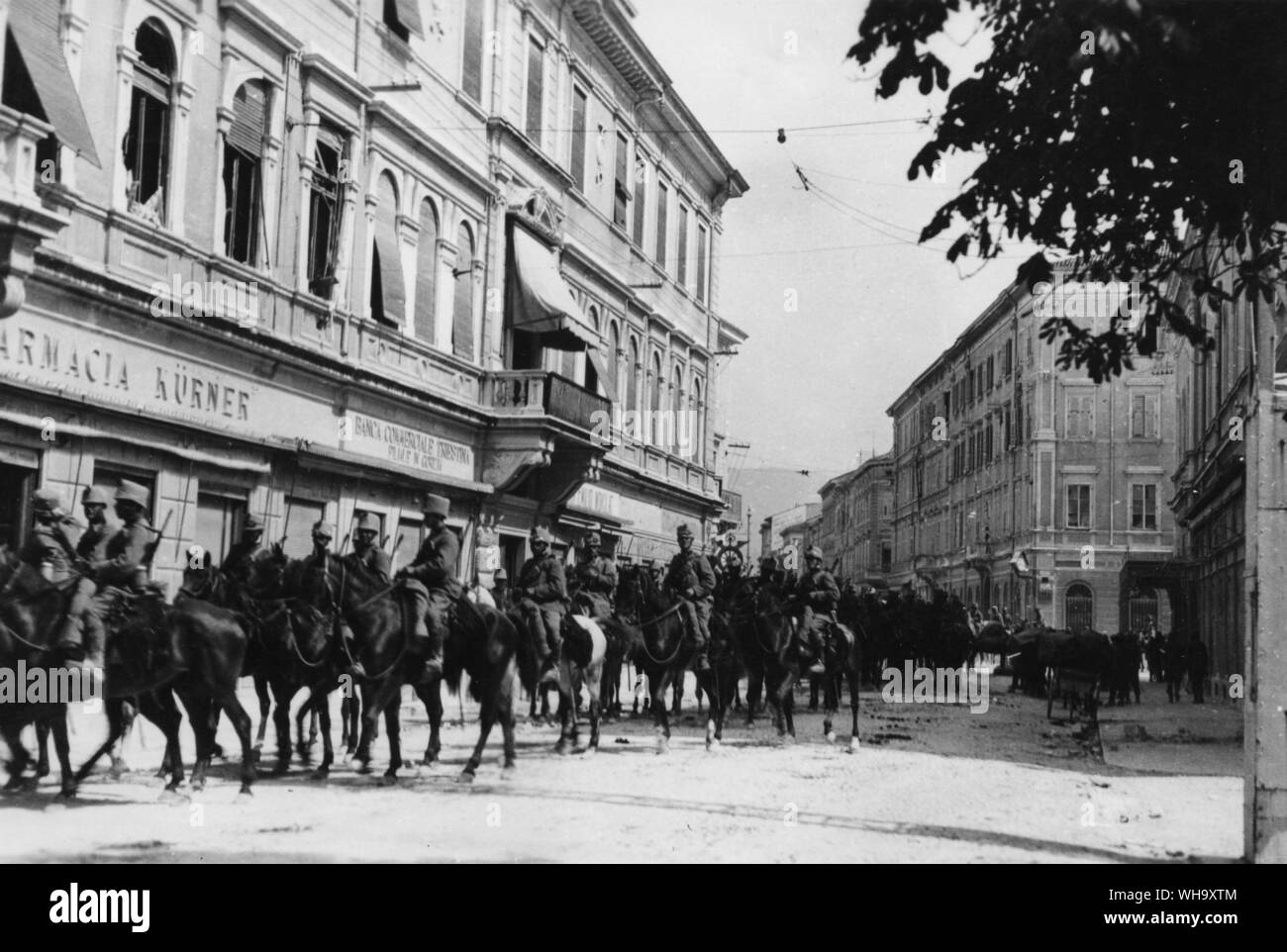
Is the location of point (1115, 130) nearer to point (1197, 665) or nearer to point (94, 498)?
point (94, 498)

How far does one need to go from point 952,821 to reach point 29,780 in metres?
7.19

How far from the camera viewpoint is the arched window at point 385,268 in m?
20.4

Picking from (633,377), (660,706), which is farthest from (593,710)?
(633,377)

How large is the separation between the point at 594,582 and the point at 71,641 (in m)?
7.42

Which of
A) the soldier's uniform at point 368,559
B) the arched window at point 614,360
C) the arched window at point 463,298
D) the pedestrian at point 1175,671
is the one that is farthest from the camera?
the arched window at point 614,360

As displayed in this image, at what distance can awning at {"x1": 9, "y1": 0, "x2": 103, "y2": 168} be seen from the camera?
41.6ft

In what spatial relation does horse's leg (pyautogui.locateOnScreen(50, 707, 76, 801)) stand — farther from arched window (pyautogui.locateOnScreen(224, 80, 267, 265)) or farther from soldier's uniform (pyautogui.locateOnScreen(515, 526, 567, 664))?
arched window (pyautogui.locateOnScreen(224, 80, 267, 265))

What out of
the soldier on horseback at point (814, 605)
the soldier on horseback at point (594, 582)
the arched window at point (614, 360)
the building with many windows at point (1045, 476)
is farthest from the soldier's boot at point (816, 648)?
the building with many windows at point (1045, 476)

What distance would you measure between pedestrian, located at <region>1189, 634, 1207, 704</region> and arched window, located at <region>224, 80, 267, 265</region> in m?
19.8

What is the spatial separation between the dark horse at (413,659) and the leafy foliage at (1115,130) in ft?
19.1

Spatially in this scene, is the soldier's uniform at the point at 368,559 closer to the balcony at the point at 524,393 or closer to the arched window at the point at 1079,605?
the balcony at the point at 524,393

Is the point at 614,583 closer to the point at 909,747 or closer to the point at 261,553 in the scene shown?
the point at 909,747

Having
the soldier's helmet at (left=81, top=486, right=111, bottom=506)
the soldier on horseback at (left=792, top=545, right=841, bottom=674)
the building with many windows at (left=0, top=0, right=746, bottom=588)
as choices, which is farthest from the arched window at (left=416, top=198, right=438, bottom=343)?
the soldier's helmet at (left=81, top=486, right=111, bottom=506)

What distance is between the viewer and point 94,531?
1005 cm
